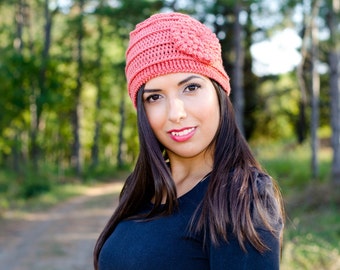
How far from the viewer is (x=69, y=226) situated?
40.7 ft

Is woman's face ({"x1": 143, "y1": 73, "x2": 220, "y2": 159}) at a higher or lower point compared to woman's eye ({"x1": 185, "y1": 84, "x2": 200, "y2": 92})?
lower

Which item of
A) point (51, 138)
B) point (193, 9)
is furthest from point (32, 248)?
point (51, 138)

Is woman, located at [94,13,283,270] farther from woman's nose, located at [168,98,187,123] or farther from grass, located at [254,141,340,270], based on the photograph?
grass, located at [254,141,340,270]

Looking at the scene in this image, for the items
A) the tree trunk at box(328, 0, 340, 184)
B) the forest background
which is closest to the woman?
the forest background

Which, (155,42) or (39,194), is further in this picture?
(39,194)

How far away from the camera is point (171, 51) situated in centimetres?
204

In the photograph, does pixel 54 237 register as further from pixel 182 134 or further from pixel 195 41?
pixel 195 41

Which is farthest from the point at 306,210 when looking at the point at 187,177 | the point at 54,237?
the point at 187,177

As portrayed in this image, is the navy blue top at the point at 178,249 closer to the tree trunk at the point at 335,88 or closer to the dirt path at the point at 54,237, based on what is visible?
the dirt path at the point at 54,237

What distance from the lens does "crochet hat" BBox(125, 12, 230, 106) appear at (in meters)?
2.03

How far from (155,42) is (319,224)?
812 centimetres

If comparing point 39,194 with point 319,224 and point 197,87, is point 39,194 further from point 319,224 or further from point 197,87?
point 197,87

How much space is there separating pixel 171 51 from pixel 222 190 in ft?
1.77

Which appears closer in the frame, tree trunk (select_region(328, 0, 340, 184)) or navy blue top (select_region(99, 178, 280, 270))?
navy blue top (select_region(99, 178, 280, 270))
